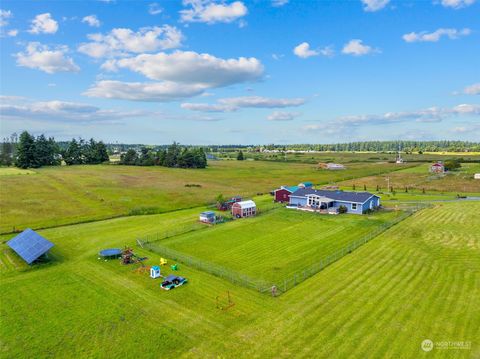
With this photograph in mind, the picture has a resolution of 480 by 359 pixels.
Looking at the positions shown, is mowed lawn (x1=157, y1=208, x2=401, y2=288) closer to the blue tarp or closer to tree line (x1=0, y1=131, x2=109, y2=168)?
the blue tarp

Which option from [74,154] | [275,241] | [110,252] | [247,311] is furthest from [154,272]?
[74,154]

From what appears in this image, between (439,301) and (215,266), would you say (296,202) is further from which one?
(439,301)

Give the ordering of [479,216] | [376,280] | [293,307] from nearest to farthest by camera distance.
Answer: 1. [293,307]
2. [376,280]
3. [479,216]

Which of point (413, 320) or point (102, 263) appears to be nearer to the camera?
point (413, 320)

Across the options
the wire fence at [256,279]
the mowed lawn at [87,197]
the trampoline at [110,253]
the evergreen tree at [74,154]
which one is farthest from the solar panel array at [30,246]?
the evergreen tree at [74,154]

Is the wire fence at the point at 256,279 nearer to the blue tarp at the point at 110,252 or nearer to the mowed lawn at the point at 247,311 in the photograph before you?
the mowed lawn at the point at 247,311

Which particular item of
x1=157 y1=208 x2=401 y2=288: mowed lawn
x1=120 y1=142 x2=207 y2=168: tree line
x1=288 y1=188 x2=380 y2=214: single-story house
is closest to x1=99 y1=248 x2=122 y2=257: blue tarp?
x1=157 y1=208 x2=401 y2=288: mowed lawn

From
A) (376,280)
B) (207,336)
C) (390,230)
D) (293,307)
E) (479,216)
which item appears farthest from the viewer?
(479,216)

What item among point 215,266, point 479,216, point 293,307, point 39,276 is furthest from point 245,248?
point 479,216
